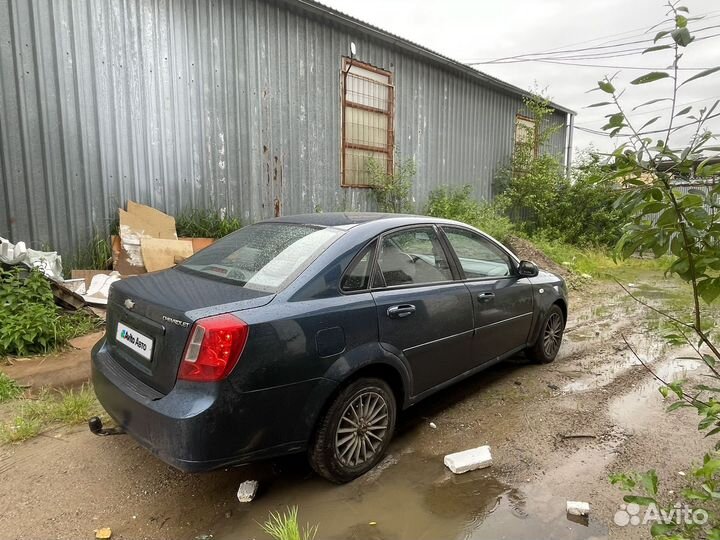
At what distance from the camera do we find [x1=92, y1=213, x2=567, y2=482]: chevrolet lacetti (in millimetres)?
2148

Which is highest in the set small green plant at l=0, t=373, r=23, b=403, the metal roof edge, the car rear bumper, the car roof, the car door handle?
the metal roof edge

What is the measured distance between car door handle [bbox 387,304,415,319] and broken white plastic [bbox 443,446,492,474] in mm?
931

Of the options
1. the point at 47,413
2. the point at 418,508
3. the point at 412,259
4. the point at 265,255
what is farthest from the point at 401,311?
the point at 47,413

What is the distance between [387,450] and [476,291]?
4.39 ft

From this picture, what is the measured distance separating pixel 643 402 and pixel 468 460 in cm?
193

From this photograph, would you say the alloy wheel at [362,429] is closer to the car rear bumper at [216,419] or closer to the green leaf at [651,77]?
the car rear bumper at [216,419]

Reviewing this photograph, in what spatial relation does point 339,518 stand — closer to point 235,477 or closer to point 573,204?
point 235,477

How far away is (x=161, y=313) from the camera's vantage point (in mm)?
2316

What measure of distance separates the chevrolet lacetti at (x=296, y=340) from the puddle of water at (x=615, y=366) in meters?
1.21

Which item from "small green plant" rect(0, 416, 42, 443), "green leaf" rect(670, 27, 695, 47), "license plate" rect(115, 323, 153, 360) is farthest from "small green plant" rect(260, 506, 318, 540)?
"green leaf" rect(670, 27, 695, 47)

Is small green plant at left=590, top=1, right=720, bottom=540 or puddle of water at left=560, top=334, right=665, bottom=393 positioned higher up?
small green plant at left=590, top=1, right=720, bottom=540

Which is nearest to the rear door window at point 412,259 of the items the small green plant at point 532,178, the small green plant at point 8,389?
the small green plant at point 8,389

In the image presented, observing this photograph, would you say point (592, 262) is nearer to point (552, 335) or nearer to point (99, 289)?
point (552, 335)

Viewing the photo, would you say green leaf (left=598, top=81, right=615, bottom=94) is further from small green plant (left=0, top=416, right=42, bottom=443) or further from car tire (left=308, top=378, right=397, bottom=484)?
small green plant (left=0, top=416, right=42, bottom=443)
